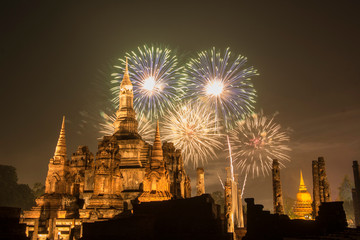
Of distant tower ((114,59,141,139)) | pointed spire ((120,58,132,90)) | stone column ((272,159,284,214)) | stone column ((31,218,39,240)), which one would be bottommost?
stone column ((31,218,39,240))

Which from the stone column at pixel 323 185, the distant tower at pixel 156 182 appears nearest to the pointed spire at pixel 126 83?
the distant tower at pixel 156 182

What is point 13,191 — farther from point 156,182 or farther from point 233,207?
point 156,182

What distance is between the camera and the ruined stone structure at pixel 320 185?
35219mm

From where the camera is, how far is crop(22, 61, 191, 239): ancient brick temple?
2870 cm

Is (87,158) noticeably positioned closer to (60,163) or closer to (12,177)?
(60,163)

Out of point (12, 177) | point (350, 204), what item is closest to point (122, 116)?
point (12, 177)

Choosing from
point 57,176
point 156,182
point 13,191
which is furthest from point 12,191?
point 156,182

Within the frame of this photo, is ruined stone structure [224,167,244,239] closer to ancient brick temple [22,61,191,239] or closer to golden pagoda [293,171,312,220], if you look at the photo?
ancient brick temple [22,61,191,239]

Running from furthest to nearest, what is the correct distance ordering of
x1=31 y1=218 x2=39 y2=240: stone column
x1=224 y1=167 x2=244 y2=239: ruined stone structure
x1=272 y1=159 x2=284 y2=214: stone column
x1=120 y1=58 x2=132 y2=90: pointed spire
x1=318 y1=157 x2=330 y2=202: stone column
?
x1=120 y1=58 x2=132 y2=90: pointed spire < x1=224 y1=167 x2=244 y2=239: ruined stone structure < x1=272 y1=159 x2=284 y2=214: stone column < x1=318 y1=157 x2=330 y2=202: stone column < x1=31 y1=218 x2=39 y2=240: stone column

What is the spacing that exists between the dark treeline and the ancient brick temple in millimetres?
36798

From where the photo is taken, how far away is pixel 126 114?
41250 mm

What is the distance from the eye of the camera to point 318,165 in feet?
119

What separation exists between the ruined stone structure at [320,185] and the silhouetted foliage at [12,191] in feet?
183

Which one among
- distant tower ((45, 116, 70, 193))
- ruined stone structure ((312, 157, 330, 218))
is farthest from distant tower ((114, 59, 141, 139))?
ruined stone structure ((312, 157, 330, 218))
